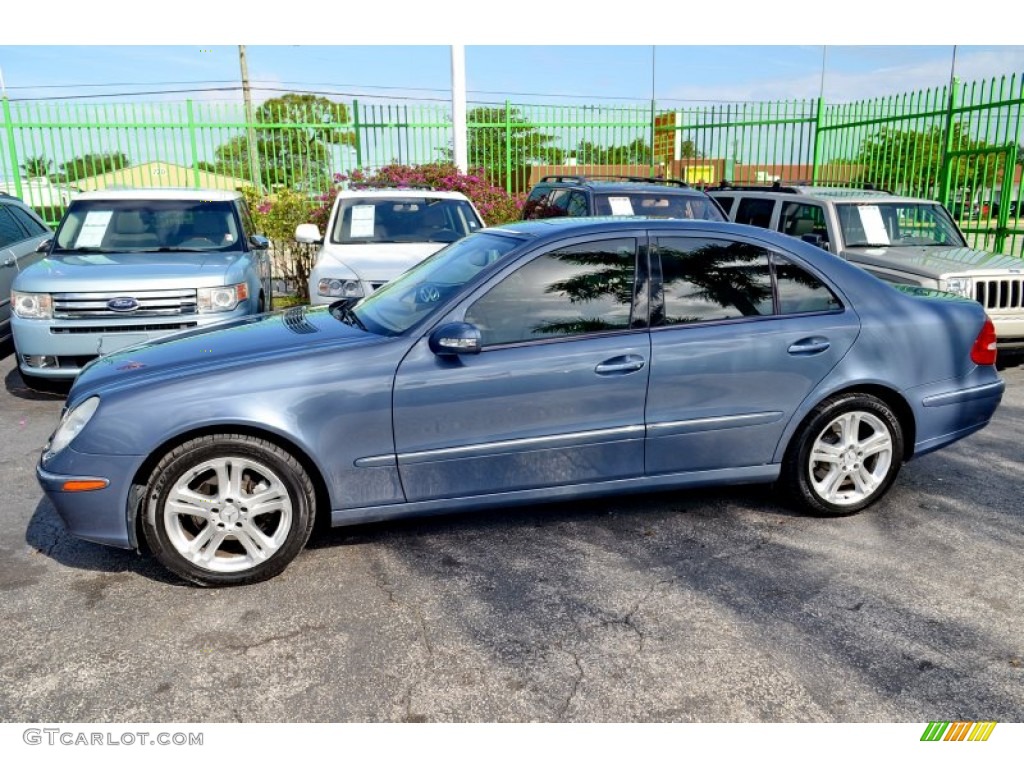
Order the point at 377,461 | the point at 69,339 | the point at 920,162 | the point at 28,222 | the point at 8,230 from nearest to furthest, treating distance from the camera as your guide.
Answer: the point at 377,461 → the point at 69,339 → the point at 8,230 → the point at 28,222 → the point at 920,162

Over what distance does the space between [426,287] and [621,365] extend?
113 cm

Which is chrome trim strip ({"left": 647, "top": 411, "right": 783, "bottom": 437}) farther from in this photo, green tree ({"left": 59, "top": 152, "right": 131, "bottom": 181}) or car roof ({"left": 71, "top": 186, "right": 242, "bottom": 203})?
green tree ({"left": 59, "top": 152, "right": 131, "bottom": 181})

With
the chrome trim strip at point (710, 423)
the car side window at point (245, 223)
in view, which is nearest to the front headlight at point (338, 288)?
the car side window at point (245, 223)

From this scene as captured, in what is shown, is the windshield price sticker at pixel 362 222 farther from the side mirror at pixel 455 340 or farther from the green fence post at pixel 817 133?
the green fence post at pixel 817 133

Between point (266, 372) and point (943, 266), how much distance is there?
6760 mm

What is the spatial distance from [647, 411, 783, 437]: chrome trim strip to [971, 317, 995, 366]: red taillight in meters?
1.33

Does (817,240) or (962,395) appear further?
(817,240)

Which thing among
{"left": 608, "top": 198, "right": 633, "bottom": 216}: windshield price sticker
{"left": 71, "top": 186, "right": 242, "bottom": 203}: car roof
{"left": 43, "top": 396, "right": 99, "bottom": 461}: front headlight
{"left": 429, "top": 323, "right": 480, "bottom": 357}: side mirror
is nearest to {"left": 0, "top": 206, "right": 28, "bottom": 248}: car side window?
{"left": 71, "top": 186, "right": 242, "bottom": 203}: car roof

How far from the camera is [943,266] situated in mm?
7789

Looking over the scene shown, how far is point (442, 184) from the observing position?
12852mm

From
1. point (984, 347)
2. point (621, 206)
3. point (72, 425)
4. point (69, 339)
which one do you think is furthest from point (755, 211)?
point (72, 425)

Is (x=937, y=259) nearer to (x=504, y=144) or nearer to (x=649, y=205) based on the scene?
(x=649, y=205)

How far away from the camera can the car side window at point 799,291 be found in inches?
169

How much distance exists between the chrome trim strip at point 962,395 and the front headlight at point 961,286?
3151 millimetres
